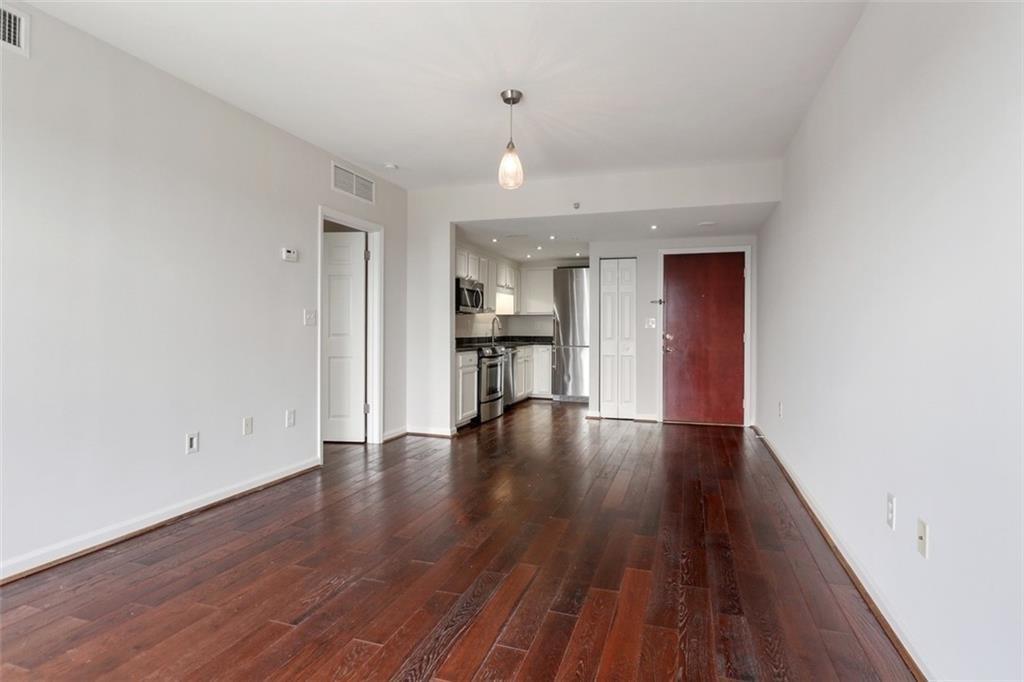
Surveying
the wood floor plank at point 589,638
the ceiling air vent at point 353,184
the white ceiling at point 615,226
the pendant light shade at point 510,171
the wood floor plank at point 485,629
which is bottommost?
the wood floor plank at point 485,629

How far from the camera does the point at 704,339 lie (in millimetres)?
6090

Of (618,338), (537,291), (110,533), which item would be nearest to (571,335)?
(537,291)

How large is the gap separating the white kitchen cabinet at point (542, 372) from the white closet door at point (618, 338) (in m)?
1.95

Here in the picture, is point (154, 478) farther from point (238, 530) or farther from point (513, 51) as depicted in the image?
point (513, 51)

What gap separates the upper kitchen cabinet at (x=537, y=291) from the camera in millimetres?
8531

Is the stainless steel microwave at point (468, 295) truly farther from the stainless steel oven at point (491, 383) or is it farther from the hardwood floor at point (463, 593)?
the hardwood floor at point (463, 593)

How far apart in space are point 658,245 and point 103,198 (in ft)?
17.3

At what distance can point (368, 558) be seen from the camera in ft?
8.13

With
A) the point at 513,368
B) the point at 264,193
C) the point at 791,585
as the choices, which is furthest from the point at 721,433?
the point at 264,193

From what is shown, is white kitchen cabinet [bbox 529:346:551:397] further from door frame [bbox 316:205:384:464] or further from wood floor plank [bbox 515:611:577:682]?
wood floor plank [bbox 515:611:577:682]

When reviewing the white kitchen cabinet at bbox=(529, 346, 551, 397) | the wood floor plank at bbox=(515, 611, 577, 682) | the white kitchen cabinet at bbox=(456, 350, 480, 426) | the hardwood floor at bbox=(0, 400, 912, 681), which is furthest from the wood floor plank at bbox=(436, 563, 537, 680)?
the white kitchen cabinet at bbox=(529, 346, 551, 397)

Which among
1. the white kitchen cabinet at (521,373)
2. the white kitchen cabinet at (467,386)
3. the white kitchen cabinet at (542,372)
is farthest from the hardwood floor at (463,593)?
the white kitchen cabinet at (542,372)

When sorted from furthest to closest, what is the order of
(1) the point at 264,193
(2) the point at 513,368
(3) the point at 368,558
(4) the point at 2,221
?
(2) the point at 513,368 < (1) the point at 264,193 < (3) the point at 368,558 < (4) the point at 2,221

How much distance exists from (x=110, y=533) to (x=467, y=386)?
12.0 ft
